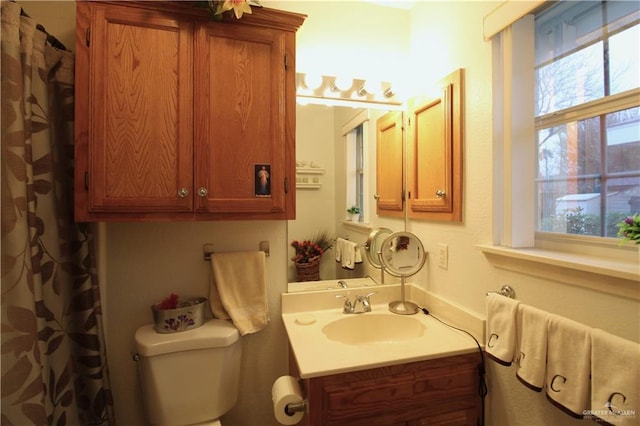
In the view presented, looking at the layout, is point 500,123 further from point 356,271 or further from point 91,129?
point 91,129

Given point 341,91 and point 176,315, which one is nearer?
point 176,315

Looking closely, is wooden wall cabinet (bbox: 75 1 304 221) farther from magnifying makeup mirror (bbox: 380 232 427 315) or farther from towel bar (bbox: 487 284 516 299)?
towel bar (bbox: 487 284 516 299)

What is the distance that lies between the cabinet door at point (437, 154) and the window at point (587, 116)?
29 centimetres

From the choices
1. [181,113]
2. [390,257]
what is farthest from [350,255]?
[181,113]

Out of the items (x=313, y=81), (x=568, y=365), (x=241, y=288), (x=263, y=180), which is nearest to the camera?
(x=568, y=365)

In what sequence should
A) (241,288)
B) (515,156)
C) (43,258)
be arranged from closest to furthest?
1. (43,258)
2. (515,156)
3. (241,288)

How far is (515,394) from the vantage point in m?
1.04

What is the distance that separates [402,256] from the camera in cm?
155

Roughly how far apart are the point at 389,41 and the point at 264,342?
1.84m

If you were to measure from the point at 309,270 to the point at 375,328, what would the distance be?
451 mm

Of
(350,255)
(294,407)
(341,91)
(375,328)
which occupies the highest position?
(341,91)

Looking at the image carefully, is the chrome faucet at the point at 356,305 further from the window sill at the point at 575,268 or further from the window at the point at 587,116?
the window at the point at 587,116

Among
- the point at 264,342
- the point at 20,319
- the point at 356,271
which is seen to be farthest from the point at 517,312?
the point at 20,319

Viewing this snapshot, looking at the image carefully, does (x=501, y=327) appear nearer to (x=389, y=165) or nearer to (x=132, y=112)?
(x=389, y=165)
